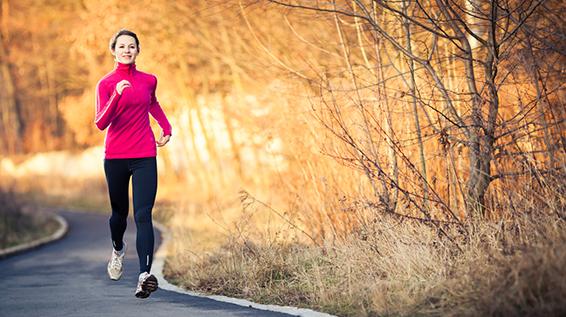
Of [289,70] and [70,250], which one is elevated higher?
[289,70]

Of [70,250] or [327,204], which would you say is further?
[70,250]

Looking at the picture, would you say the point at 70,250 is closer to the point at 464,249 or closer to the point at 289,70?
the point at 289,70

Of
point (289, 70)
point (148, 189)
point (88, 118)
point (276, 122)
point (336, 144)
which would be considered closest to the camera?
point (148, 189)

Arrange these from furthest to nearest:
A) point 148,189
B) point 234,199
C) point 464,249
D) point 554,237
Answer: point 234,199 → point 148,189 → point 464,249 → point 554,237

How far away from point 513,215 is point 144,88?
120 inches

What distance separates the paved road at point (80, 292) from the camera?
333 inches

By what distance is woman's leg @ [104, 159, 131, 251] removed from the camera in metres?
8.91

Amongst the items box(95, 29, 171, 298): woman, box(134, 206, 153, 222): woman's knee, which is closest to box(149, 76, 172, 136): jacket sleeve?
box(95, 29, 171, 298): woman

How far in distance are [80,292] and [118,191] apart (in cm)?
157

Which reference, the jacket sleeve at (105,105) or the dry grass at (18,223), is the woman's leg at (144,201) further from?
the dry grass at (18,223)

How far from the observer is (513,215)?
8.27m

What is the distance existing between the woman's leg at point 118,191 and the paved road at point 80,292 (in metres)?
0.58

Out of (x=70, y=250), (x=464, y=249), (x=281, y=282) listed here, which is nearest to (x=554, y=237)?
(x=464, y=249)

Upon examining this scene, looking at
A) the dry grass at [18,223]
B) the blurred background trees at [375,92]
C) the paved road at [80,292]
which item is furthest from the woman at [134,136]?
the dry grass at [18,223]
